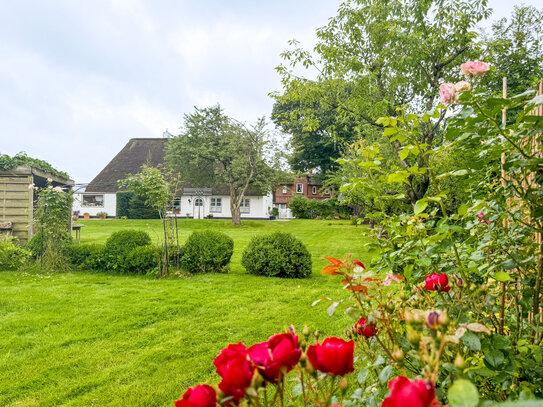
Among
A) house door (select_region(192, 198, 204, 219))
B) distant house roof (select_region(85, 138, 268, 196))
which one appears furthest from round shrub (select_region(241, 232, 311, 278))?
house door (select_region(192, 198, 204, 219))

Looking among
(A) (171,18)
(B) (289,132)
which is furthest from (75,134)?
(B) (289,132)

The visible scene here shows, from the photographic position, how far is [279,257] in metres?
6.76

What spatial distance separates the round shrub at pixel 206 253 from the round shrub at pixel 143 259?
24.6 inches

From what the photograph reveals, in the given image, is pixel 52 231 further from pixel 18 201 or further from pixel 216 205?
pixel 216 205

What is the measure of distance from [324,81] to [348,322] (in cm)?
521

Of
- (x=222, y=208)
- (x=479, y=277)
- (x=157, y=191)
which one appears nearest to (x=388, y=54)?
(x=157, y=191)

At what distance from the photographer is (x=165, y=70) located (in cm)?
1370

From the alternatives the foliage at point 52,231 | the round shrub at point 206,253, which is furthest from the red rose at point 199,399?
the foliage at point 52,231

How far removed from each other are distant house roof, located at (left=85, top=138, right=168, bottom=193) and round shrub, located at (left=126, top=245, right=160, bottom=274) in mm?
21485

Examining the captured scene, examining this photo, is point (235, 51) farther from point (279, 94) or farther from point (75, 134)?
point (75, 134)

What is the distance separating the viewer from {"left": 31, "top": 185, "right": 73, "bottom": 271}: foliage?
7.63 metres

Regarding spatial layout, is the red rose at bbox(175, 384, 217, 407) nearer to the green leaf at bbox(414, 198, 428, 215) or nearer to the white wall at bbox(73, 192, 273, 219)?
the green leaf at bbox(414, 198, 428, 215)

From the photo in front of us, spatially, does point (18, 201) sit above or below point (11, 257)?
above

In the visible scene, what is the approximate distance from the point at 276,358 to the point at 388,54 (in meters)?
6.49
